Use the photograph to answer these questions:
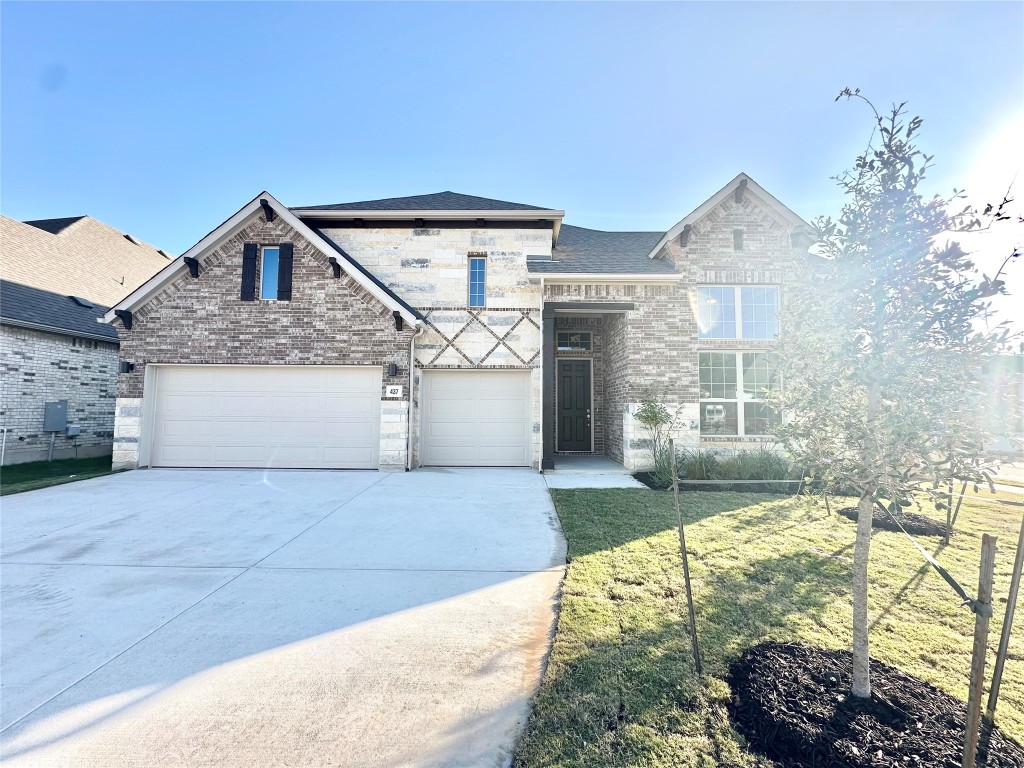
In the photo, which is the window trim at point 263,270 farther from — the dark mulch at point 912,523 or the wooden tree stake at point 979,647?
the dark mulch at point 912,523

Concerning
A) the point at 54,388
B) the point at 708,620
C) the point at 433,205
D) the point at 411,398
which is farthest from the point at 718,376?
the point at 54,388

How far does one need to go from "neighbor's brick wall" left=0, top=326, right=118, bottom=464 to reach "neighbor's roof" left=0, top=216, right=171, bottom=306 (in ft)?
6.99

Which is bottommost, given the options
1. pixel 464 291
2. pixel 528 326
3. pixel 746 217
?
pixel 528 326

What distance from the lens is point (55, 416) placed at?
37.6 ft

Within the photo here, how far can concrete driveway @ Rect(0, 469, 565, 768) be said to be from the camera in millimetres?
2191

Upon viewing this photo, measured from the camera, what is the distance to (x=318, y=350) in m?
10.2

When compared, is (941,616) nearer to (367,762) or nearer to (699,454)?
(367,762)

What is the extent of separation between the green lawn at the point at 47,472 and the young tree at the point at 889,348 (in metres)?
11.7

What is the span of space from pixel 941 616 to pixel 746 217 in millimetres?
9460

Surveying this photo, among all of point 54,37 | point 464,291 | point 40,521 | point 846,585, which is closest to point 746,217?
point 464,291

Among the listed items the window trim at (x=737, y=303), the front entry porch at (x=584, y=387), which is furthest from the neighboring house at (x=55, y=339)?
the window trim at (x=737, y=303)

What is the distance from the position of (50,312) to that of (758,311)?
720 inches

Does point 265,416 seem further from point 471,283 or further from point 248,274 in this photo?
point 471,283

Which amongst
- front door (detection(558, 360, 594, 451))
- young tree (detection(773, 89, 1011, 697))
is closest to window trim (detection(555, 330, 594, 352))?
front door (detection(558, 360, 594, 451))
